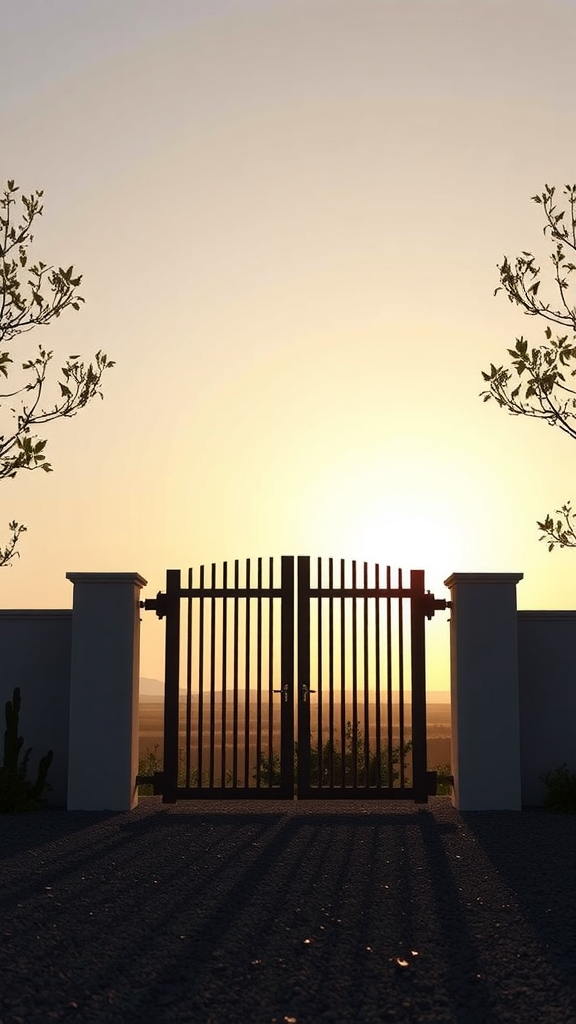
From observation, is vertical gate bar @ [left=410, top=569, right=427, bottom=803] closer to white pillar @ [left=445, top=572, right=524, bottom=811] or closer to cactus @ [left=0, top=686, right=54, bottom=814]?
white pillar @ [left=445, top=572, right=524, bottom=811]

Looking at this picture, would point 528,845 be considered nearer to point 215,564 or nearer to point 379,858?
point 379,858

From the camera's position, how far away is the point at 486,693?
1245 cm

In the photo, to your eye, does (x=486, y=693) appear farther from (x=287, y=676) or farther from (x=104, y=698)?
(x=104, y=698)

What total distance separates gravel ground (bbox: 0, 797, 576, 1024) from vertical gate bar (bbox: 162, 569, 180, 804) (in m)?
1.41

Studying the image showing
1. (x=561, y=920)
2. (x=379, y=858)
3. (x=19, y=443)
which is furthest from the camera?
(x=19, y=443)

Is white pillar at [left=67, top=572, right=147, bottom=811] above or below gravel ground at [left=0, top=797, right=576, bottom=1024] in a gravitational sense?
above

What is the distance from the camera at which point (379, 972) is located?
5559 millimetres

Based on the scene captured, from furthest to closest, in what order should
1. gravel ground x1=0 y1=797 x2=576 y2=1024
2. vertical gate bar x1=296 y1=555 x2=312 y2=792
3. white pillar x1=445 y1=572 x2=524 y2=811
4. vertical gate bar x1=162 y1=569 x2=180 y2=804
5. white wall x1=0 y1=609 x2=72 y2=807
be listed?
1. white wall x1=0 y1=609 x2=72 y2=807
2. vertical gate bar x1=162 y1=569 x2=180 y2=804
3. white pillar x1=445 y1=572 x2=524 y2=811
4. vertical gate bar x1=296 y1=555 x2=312 y2=792
5. gravel ground x1=0 y1=797 x2=576 y2=1024

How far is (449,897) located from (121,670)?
575cm

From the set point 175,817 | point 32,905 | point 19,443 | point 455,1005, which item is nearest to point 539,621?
point 175,817

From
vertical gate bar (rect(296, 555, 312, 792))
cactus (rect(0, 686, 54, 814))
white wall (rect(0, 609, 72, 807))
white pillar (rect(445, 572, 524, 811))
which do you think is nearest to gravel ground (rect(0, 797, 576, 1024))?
white pillar (rect(445, 572, 524, 811))

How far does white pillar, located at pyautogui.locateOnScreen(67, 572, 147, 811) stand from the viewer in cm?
1241

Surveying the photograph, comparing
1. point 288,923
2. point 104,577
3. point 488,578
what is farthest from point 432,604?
point 288,923

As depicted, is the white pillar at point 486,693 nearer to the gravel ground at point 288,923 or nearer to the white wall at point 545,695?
the white wall at point 545,695
